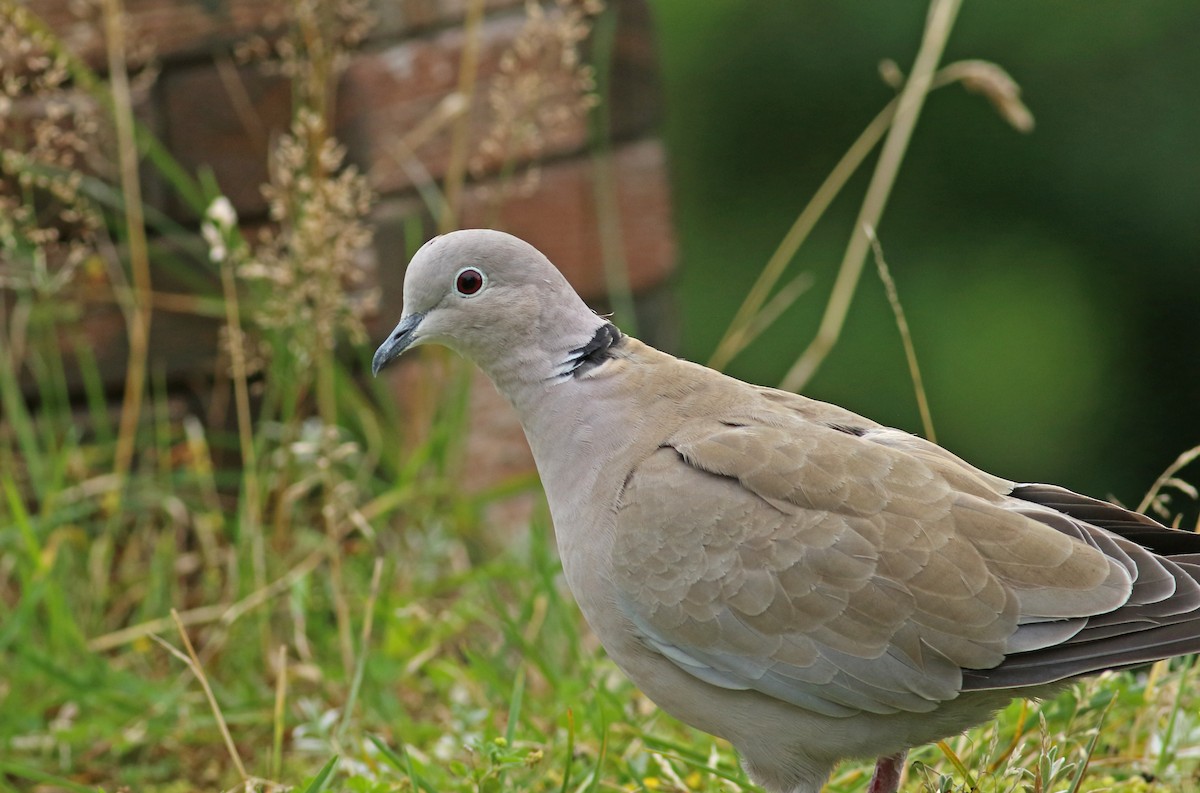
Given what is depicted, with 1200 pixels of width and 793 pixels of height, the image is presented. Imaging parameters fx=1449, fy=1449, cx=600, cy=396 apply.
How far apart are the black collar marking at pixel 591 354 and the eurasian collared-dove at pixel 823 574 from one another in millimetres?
53

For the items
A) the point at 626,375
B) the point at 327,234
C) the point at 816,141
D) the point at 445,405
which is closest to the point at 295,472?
the point at 445,405

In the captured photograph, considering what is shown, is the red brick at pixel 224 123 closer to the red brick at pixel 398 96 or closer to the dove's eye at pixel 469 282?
the red brick at pixel 398 96

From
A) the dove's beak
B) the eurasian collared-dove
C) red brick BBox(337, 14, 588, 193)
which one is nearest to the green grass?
the eurasian collared-dove

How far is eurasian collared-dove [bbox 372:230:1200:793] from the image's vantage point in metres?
2.21

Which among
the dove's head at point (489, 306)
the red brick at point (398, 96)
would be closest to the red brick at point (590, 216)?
the red brick at point (398, 96)

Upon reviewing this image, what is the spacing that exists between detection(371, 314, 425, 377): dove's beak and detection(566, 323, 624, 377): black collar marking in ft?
0.92

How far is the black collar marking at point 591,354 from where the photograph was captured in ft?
8.48

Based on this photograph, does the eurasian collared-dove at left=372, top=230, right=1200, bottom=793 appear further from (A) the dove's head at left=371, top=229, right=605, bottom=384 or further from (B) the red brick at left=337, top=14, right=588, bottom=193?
(B) the red brick at left=337, top=14, right=588, bottom=193

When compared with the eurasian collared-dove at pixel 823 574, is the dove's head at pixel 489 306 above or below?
above

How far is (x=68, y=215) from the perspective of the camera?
319cm

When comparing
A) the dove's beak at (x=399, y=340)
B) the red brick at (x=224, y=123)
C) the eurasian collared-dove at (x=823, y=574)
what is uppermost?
the red brick at (x=224, y=123)

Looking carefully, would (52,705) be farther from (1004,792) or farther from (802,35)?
(802,35)

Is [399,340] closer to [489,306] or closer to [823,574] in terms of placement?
[489,306]

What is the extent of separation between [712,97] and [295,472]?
11.7ft
